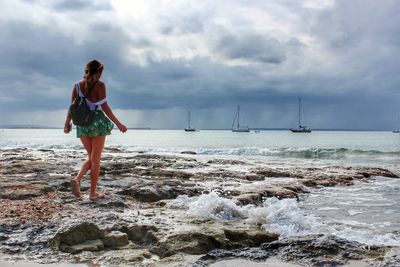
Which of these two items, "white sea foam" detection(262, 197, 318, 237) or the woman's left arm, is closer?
"white sea foam" detection(262, 197, 318, 237)

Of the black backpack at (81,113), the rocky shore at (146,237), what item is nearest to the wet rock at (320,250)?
the rocky shore at (146,237)

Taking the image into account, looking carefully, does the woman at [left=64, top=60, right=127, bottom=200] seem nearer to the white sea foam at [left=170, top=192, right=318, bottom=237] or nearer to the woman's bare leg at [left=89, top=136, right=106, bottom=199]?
the woman's bare leg at [left=89, top=136, right=106, bottom=199]

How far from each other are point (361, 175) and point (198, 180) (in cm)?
779

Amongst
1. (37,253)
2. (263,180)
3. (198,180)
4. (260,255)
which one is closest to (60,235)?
(37,253)

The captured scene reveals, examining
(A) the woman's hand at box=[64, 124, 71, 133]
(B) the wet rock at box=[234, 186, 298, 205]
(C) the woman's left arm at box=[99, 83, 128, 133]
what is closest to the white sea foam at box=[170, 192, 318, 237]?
(B) the wet rock at box=[234, 186, 298, 205]

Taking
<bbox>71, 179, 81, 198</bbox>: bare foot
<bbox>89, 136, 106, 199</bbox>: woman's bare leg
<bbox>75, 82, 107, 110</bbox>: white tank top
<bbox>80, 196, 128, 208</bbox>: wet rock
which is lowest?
<bbox>80, 196, 128, 208</bbox>: wet rock

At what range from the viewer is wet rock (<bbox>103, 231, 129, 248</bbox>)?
4914mm

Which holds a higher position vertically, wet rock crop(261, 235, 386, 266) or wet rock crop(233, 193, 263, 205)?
wet rock crop(261, 235, 386, 266)

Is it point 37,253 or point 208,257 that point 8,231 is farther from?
point 208,257

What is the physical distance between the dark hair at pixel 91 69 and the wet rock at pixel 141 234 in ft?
8.22

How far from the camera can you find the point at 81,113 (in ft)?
21.7

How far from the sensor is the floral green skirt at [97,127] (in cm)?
673

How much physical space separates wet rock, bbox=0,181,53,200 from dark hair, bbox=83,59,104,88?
2.45 meters

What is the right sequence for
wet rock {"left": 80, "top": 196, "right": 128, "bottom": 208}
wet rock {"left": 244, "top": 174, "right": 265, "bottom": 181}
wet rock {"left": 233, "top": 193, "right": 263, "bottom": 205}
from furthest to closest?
wet rock {"left": 244, "top": 174, "right": 265, "bottom": 181}, wet rock {"left": 233, "top": 193, "right": 263, "bottom": 205}, wet rock {"left": 80, "top": 196, "right": 128, "bottom": 208}
